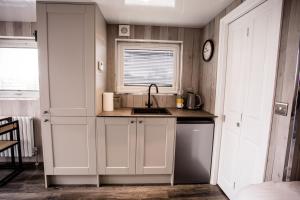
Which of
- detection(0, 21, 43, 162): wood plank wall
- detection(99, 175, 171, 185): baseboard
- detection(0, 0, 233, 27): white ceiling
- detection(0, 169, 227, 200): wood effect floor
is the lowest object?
detection(0, 169, 227, 200): wood effect floor

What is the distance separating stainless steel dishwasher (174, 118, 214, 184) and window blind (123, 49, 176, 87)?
0.86 metres

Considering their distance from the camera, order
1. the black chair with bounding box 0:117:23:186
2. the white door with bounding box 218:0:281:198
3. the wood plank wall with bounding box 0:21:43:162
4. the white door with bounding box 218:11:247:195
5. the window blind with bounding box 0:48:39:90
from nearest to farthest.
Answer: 1. the white door with bounding box 218:0:281:198
2. the white door with bounding box 218:11:247:195
3. the black chair with bounding box 0:117:23:186
4. the wood plank wall with bounding box 0:21:43:162
5. the window blind with bounding box 0:48:39:90

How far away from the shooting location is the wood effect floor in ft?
6.33

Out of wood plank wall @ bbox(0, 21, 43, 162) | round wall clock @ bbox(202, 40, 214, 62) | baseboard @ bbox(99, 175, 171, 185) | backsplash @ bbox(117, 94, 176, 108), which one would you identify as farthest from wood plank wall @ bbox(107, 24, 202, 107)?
wood plank wall @ bbox(0, 21, 43, 162)

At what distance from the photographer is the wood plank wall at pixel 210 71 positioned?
2.11m

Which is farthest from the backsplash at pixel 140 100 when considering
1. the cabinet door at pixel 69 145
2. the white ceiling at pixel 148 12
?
the white ceiling at pixel 148 12

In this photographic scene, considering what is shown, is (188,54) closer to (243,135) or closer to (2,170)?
(243,135)

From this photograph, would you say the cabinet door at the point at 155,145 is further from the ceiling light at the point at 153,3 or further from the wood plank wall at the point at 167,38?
the ceiling light at the point at 153,3

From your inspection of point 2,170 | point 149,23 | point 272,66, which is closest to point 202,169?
point 272,66

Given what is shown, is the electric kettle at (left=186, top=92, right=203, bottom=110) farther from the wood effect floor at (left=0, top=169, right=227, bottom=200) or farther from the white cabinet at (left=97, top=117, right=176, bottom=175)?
the wood effect floor at (left=0, top=169, right=227, bottom=200)

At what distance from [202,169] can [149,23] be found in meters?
2.15

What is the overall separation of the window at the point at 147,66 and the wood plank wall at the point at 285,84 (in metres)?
1.55

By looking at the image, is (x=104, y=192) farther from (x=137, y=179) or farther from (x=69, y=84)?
(x=69, y=84)

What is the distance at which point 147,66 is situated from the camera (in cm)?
265
